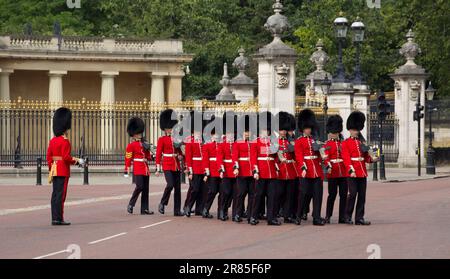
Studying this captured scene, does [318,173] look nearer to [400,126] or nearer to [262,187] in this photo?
[262,187]

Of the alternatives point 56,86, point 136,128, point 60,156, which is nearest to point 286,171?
point 136,128

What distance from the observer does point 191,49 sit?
213 feet

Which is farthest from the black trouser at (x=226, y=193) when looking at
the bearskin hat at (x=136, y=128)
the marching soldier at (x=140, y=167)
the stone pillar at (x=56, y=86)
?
the stone pillar at (x=56, y=86)

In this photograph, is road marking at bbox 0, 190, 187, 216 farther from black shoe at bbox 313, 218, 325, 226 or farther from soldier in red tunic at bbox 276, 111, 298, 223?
black shoe at bbox 313, 218, 325, 226

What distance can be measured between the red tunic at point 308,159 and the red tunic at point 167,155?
2823 mm

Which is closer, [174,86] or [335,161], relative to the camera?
[335,161]

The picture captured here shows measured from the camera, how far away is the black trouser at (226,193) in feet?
74.2

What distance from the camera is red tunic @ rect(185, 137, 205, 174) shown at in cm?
2347

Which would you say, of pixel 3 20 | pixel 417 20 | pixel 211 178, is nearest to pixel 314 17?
pixel 417 20

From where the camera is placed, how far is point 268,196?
21.8m

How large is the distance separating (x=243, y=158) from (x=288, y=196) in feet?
3.30

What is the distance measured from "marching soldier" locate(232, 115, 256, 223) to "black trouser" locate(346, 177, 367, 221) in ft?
5.39

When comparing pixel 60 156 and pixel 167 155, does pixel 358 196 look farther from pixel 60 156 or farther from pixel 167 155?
pixel 60 156

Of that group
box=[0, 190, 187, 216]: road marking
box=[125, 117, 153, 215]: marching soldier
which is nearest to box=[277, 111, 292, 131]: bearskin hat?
box=[125, 117, 153, 215]: marching soldier
